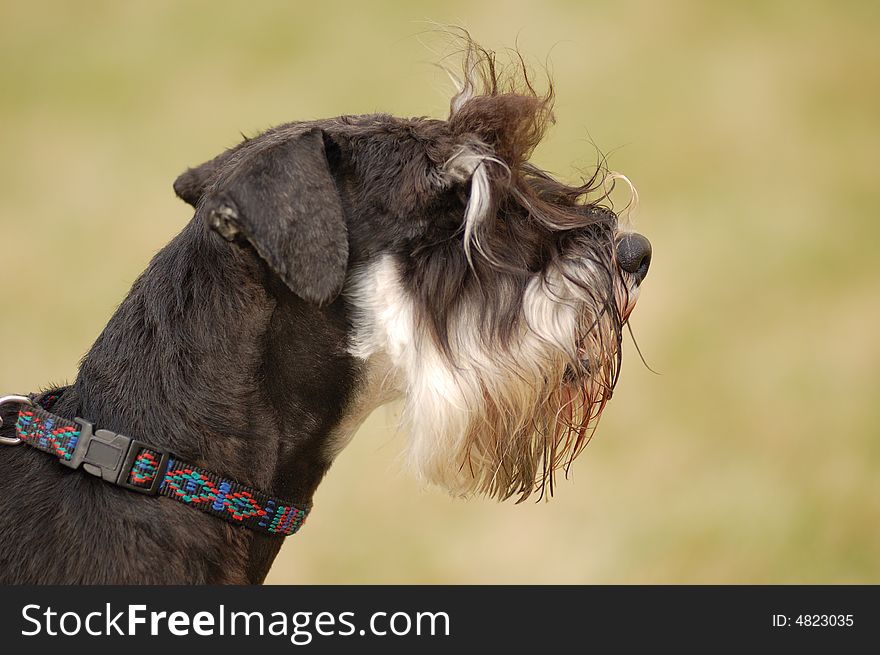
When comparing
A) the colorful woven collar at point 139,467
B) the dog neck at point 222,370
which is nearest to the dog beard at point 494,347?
the dog neck at point 222,370

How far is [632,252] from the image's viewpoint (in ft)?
10.3

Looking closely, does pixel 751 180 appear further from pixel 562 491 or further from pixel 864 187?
pixel 562 491

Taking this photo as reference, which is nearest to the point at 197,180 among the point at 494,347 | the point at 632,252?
the point at 494,347

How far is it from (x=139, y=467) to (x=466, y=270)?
110cm

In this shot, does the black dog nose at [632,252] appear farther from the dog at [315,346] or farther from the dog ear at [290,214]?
the dog ear at [290,214]

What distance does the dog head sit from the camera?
3.02 meters

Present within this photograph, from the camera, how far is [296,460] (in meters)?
3.01

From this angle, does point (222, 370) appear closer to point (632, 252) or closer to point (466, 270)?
point (466, 270)

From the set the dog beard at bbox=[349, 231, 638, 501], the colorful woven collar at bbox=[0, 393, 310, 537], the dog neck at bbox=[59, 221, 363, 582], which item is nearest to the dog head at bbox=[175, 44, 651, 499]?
the dog beard at bbox=[349, 231, 638, 501]

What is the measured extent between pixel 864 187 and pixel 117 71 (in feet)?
28.3

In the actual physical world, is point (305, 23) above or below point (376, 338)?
above

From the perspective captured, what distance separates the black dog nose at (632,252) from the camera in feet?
10.3

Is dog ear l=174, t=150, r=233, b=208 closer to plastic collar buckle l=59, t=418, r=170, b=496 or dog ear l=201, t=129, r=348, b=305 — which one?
Answer: dog ear l=201, t=129, r=348, b=305

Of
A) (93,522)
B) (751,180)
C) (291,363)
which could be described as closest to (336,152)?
(291,363)
